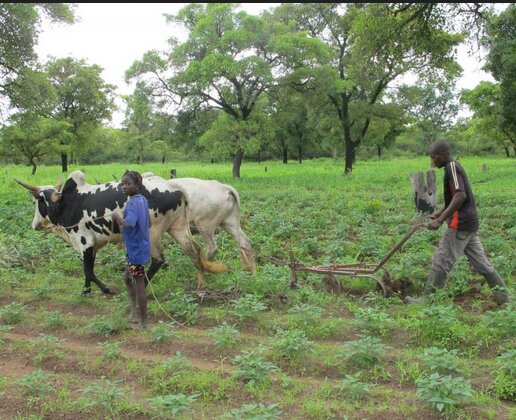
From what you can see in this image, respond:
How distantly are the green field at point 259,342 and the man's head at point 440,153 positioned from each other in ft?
5.79

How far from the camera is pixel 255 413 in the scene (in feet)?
12.9

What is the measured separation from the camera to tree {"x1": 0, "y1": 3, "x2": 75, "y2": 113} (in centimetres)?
1697

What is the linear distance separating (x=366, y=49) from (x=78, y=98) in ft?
98.7

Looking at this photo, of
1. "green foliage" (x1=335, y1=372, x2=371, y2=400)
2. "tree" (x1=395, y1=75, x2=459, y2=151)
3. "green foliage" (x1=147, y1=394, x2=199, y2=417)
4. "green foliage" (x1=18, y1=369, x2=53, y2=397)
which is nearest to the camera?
"green foliage" (x1=147, y1=394, x2=199, y2=417)

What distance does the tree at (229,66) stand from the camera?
80.1ft

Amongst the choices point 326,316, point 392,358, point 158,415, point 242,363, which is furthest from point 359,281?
point 158,415

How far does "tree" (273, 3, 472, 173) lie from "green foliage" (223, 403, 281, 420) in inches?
462

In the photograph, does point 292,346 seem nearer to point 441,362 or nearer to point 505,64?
point 441,362

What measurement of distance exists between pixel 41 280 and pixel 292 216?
6476 millimetres

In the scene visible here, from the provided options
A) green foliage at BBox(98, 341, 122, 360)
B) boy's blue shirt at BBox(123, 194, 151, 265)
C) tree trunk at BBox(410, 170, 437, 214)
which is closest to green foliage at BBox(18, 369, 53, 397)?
green foliage at BBox(98, 341, 122, 360)

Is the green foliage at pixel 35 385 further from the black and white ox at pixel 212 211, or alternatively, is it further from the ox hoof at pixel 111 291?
the black and white ox at pixel 212 211

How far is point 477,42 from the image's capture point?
44.4 feet

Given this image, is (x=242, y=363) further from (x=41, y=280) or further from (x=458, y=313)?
(x=41, y=280)

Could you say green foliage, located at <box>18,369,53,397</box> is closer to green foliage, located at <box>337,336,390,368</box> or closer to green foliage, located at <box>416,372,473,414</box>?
green foliage, located at <box>337,336,390,368</box>
